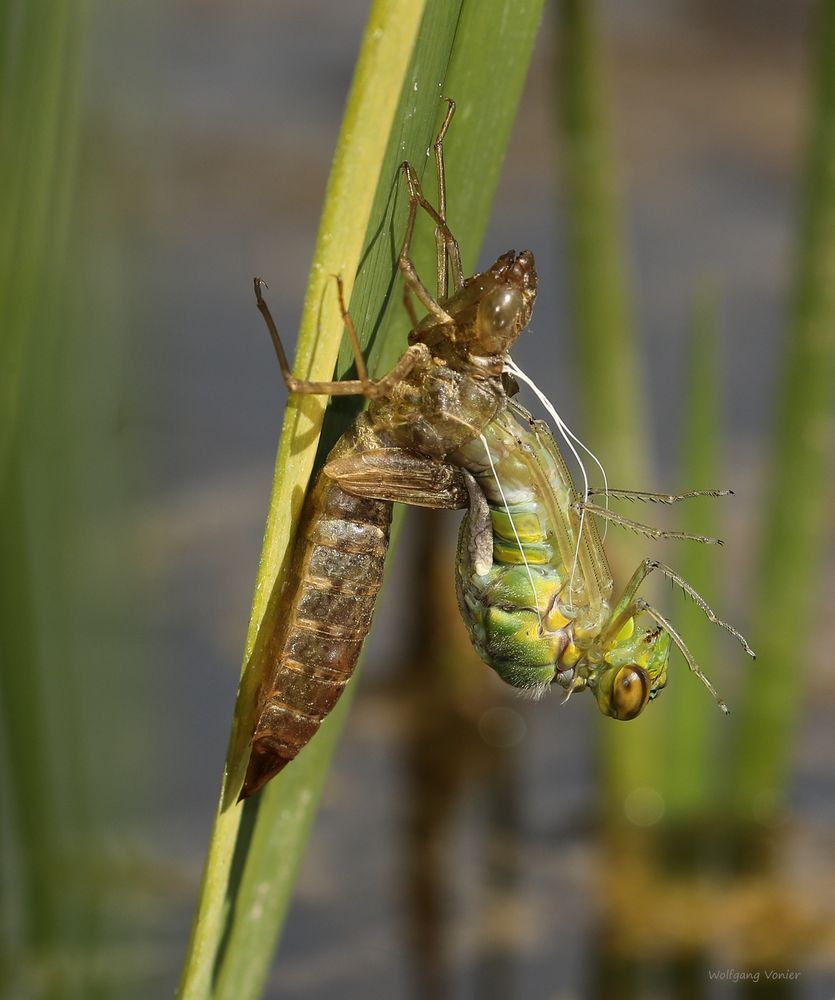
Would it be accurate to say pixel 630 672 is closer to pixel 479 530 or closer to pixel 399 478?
pixel 479 530

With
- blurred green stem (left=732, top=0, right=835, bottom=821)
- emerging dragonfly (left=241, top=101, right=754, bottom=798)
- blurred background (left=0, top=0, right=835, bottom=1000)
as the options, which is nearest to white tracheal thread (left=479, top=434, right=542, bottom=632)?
emerging dragonfly (left=241, top=101, right=754, bottom=798)

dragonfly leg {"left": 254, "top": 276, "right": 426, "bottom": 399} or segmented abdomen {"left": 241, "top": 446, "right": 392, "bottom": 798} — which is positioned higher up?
dragonfly leg {"left": 254, "top": 276, "right": 426, "bottom": 399}

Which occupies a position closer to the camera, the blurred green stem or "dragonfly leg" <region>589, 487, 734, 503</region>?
"dragonfly leg" <region>589, 487, 734, 503</region>

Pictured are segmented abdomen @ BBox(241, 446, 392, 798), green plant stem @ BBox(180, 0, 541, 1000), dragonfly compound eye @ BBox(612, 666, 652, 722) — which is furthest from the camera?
dragonfly compound eye @ BBox(612, 666, 652, 722)

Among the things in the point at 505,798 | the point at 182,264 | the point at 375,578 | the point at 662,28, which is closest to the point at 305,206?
the point at 182,264

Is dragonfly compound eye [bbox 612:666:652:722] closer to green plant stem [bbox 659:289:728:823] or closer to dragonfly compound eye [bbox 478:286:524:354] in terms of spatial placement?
dragonfly compound eye [bbox 478:286:524:354]

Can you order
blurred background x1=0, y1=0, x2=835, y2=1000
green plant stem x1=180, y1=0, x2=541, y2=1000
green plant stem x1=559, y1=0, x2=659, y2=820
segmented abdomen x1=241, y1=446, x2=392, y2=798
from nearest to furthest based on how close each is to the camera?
1. green plant stem x1=180, y1=0, x2=541, y2=1000
2. segmented abdomen x1=241, y1=446, x2=392, y2=798
3. blurred background x1=0, y1=0, x2=835, y2=1000
4. green plant stem x1=559, y1=0, x2=659, y2=820

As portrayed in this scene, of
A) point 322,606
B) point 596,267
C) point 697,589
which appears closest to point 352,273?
point 322,606
